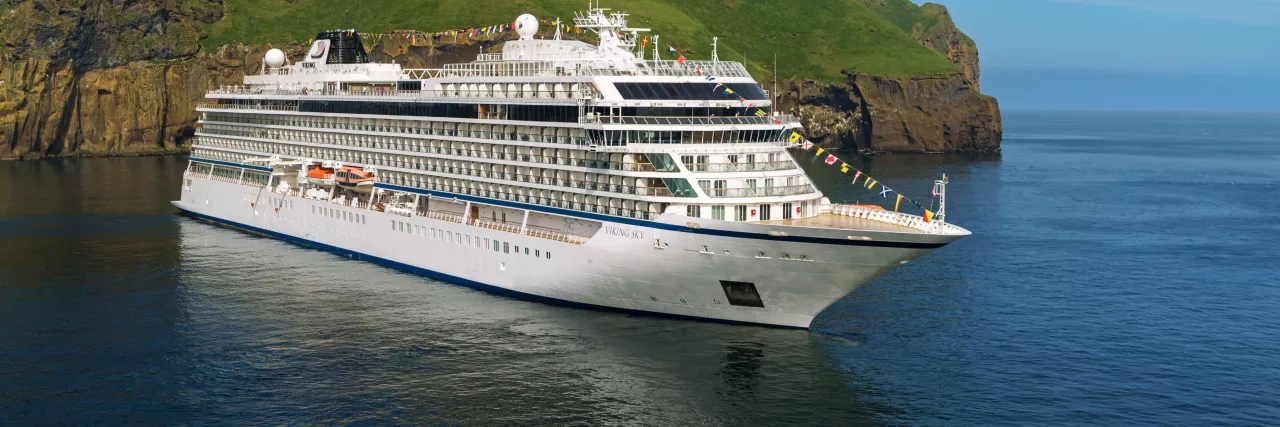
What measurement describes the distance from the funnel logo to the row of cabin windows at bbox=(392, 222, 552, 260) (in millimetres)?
20555

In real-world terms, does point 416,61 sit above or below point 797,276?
above

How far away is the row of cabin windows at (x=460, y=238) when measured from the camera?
178 feet

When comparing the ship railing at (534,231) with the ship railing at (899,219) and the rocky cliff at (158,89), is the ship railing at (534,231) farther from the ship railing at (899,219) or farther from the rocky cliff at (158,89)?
the rocky cliff at (158,89)

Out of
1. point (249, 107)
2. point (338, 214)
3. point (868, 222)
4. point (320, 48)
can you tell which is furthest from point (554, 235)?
point (249, 107)

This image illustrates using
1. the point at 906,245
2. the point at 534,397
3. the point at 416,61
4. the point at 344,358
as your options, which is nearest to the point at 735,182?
the point at 906,245

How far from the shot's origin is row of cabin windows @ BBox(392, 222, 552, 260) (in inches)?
2135

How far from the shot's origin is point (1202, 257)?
71062 millimetres

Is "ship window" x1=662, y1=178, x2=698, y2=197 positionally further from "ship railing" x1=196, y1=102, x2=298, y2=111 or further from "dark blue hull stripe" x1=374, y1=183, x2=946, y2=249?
"ship railing" x1=196, y1=102, x2=298, y2=111

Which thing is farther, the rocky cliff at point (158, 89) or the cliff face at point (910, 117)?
the cliff face at point (910, 117)

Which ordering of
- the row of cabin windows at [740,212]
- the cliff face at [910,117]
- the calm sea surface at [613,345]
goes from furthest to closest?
1. the cliff face at [910,117]
2. the row of cabin windows at [740,212]
3. the calm sea surface at [613,345]

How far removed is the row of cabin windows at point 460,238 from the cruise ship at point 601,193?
103 millimetres

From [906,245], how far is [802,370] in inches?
238

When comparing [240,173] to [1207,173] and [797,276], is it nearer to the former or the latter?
[797,276]

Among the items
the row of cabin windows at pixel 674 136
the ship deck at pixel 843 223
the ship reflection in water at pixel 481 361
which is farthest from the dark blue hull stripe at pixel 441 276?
the row of cabin windows at pixel 674 136
